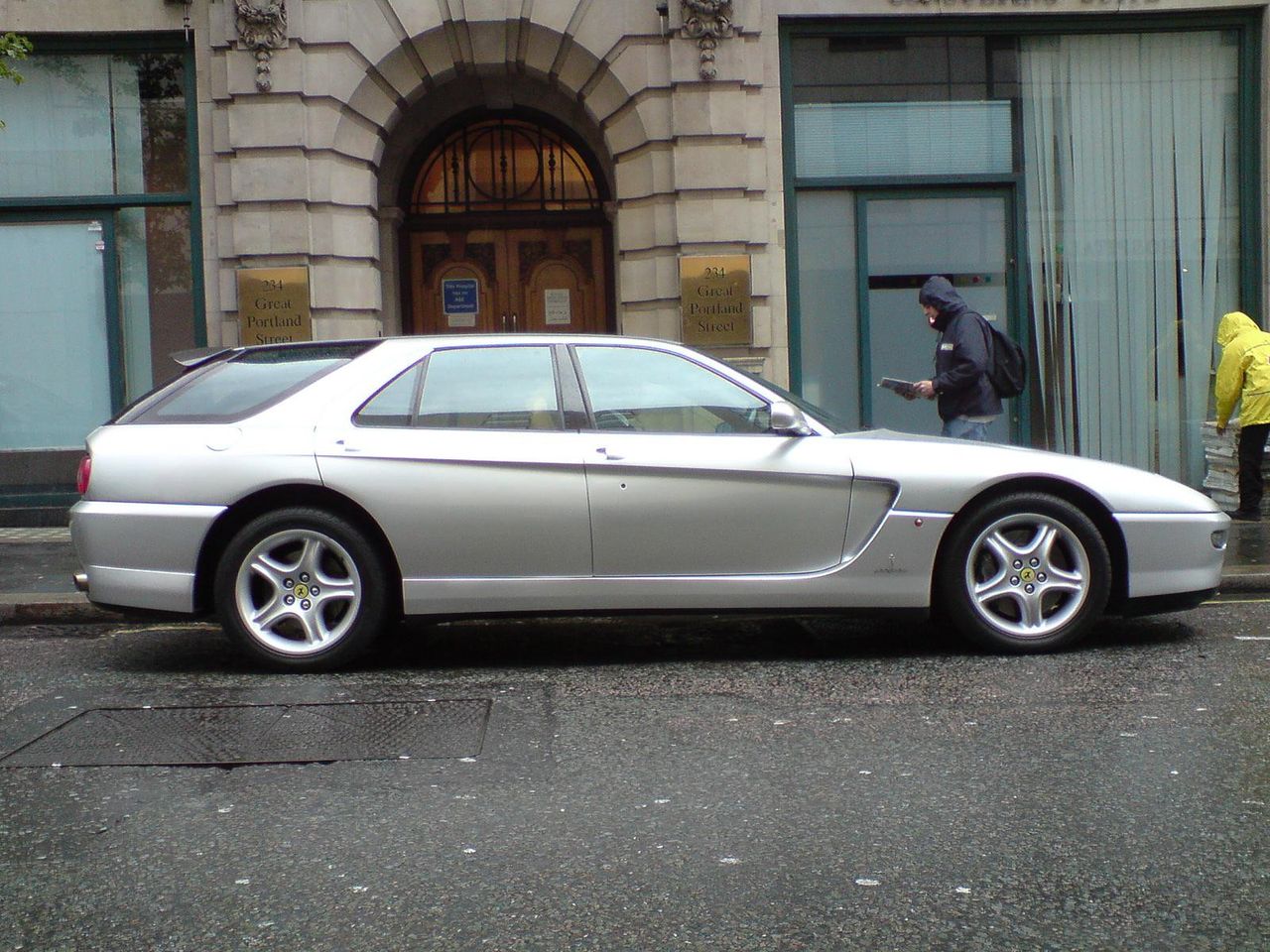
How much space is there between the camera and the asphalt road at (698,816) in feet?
10.4

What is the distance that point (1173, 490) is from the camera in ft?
21.0

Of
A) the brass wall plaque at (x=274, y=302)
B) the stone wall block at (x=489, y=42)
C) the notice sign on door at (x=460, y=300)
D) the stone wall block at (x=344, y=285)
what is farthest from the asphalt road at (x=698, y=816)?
the notice sign on door at (x=460, y=300)

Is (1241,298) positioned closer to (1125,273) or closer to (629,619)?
(1125,273)

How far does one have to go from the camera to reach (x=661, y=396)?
20.8 feet

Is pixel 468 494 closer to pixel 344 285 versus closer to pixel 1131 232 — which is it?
pixel 344 285

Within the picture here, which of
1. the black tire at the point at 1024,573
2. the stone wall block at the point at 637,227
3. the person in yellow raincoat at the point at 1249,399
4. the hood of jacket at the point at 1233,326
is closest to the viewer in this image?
the black tire at the point at 1024,573

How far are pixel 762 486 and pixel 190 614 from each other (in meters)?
2.44

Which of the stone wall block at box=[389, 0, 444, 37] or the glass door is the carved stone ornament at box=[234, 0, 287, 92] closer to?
the stone wall block at box=[389, 0, 444, 37]

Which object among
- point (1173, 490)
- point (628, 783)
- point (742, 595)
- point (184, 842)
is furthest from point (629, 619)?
point (184, 842)

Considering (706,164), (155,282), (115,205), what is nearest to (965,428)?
(706,164)

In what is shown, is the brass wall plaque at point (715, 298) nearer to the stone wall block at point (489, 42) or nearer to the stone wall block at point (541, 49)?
the stone wall block at point (541, 49)

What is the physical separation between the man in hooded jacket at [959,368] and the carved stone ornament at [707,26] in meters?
3.61

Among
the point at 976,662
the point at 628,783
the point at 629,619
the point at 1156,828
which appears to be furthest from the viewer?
the point at 629,619

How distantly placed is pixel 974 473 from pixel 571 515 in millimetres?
1696
